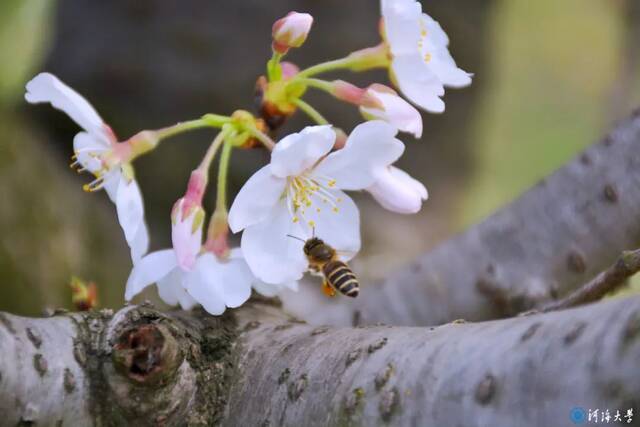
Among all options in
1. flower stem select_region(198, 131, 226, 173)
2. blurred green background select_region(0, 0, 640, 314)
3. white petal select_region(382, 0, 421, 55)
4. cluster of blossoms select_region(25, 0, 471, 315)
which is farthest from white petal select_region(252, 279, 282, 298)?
blurred green background select_region(0, 0, 640, 314)

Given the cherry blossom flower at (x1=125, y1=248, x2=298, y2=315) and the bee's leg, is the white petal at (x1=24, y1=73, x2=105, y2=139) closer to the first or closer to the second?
the cherry blossom flower at (x1=125, y1=248, x2=298, y2=315)

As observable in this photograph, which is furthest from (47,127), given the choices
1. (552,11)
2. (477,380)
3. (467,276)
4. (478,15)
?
(552,11)

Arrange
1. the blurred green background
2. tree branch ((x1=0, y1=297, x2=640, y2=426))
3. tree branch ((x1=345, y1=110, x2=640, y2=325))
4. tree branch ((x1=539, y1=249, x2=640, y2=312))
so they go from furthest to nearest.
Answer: the blurred green background
tree branch ((x1=345, y1=110, x2=640, y2=325))
tree branch ((x1=539, y1=249, x2=640, y2=312))
tree branch ((x1=0, y1=297, x2=640, y2=426))

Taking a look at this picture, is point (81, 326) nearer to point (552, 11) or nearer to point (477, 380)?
point (477, 380)

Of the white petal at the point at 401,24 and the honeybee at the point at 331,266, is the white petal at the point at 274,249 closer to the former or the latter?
the honeybee at the point at 331,266

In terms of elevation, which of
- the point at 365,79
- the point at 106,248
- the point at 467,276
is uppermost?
the point at 365,79

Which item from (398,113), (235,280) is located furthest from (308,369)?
(398,113)

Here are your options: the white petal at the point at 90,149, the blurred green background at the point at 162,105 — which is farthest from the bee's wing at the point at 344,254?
the blurred green background at the point at 162,105
